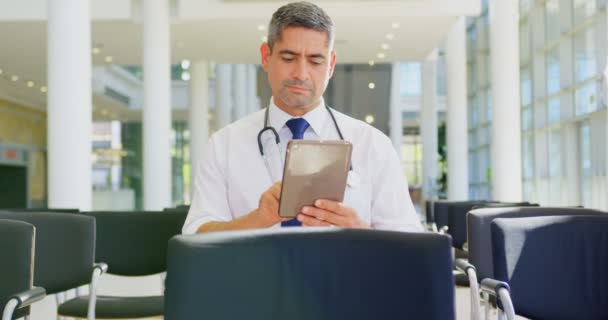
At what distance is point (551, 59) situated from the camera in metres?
16.2

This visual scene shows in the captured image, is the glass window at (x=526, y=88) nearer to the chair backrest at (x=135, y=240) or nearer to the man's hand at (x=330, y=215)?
the chair backrest at (x=135, y=240)

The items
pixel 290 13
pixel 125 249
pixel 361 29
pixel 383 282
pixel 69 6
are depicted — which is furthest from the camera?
pixel 361 29

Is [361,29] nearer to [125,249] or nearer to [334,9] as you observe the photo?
[334,9]

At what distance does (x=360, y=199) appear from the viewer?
2.36 meters

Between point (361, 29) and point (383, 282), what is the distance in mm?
14611

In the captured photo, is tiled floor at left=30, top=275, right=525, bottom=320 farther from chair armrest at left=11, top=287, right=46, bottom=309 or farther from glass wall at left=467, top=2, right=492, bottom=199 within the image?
glass wall at left=467, top=2, right=492, bottom=199

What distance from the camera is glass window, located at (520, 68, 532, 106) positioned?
17.9 meters

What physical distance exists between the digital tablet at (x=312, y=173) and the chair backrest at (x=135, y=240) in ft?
11.2

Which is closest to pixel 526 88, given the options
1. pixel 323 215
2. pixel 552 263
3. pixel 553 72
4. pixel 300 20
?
pixel 553 72

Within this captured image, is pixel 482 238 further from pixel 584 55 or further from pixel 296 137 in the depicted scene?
pixel 584 55

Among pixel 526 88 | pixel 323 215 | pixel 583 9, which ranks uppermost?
pixel 583 9

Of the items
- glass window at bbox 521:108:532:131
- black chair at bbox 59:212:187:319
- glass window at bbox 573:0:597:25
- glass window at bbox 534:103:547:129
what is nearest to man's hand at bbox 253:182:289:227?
black chair at bbox 59:212:187:319

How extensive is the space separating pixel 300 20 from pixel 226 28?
13.8 metres

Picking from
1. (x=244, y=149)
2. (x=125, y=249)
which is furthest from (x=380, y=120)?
(x=244, y=149)
